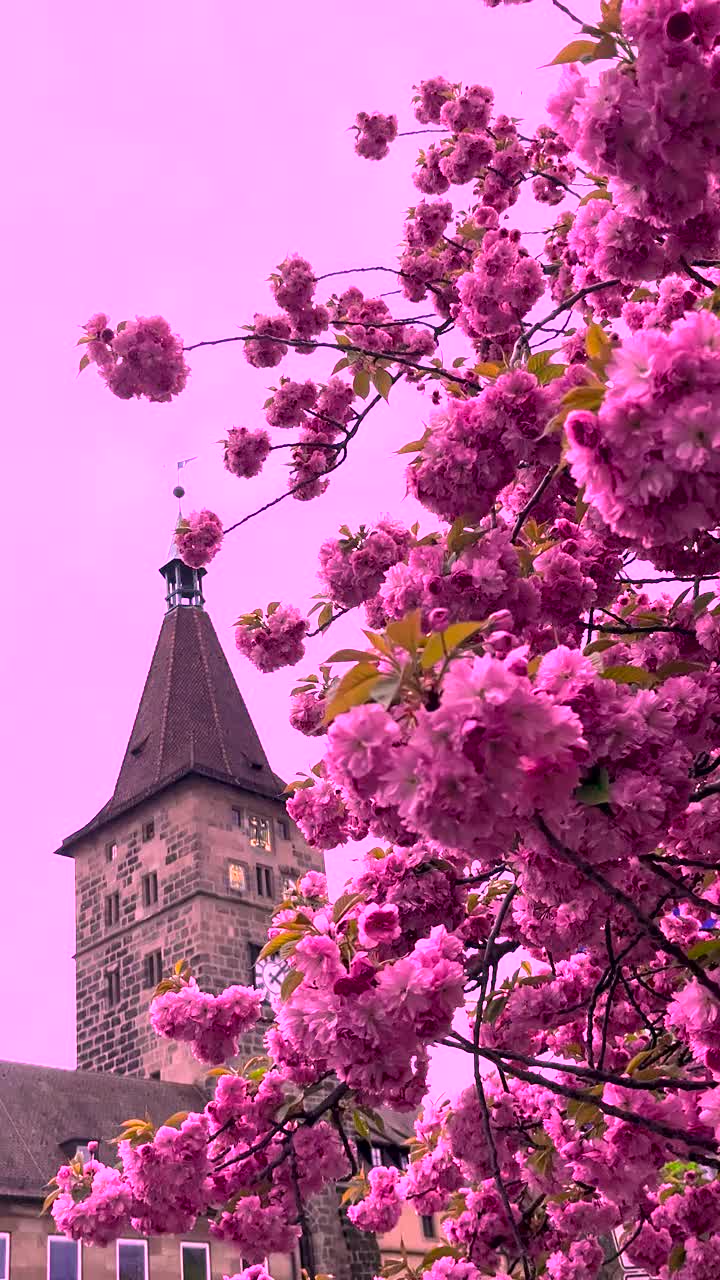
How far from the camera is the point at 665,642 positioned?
3.92m

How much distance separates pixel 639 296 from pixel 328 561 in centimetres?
156

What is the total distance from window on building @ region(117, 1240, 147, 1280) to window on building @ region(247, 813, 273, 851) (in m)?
12.6

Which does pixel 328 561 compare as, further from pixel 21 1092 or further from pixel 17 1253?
pixel 21 1092

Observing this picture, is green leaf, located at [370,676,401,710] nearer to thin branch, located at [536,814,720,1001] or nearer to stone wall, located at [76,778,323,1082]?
thin branch, located at [536,814,720,1001]

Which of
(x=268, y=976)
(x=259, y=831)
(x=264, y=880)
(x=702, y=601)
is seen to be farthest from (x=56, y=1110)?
(x=702, y=601)

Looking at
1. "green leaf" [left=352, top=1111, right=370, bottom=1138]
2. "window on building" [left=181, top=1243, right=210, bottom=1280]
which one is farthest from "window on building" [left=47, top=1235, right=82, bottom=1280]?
"green leaf" [left=352, top=1111, right=370, bottom=1138]

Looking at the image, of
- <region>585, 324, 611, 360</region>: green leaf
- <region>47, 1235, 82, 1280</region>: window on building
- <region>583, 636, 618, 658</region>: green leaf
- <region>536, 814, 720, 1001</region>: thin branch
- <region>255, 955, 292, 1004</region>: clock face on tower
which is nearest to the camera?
<region>585, 324, 611, 360</region>: green leaf

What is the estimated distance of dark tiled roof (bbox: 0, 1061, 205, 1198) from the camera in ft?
68.2

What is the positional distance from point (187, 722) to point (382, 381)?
3117 centimetres

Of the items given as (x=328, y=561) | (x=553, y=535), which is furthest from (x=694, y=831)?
(x=328, y=561)

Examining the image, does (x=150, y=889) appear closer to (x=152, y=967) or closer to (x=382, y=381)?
(x=152, y=967)

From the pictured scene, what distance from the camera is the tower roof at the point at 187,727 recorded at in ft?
108

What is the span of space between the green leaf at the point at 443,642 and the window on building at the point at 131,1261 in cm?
2093

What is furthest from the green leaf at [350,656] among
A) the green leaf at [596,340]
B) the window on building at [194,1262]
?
the window on building at [194,1262]
